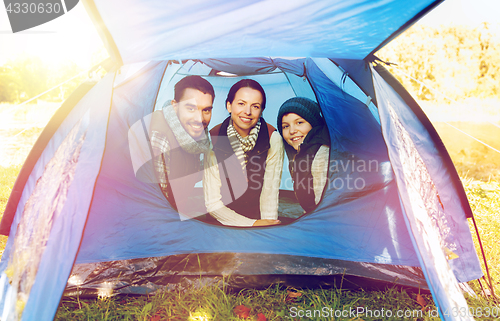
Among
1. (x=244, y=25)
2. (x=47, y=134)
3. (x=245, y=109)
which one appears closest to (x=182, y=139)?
(x=245, y=109)

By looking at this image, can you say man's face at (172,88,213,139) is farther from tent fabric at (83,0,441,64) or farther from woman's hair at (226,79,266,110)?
tent fabric at (83,0,441,64)

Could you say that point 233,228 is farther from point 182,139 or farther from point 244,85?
point 244,85

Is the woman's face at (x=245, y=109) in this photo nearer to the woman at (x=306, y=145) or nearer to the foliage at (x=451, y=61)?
the woman at (x=306, y=145)

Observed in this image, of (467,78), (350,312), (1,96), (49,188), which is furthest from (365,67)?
(1,96)

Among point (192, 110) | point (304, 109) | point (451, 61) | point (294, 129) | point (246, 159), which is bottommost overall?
point (246, 159)

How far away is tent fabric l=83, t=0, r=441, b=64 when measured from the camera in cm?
93

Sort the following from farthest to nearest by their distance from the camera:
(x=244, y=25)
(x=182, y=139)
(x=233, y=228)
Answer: (x=182, y=139)
(x=233, y=228)
(x=244, y=25)

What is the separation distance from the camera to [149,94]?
5.42ft

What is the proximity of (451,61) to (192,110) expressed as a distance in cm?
1266

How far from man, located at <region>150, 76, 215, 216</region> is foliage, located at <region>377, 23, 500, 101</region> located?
392 inches

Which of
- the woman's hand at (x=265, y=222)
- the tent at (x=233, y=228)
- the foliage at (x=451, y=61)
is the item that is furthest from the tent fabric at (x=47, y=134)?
the foliage at (x=451, y=61)

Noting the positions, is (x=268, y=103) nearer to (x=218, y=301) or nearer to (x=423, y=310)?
(x=218, y=301)

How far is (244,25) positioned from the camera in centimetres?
103

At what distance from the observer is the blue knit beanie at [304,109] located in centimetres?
183
